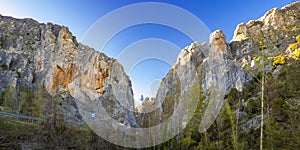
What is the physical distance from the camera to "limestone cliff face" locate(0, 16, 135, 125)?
34.1m

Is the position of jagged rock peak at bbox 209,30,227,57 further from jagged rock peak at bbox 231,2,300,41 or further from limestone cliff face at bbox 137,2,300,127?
jagged rock peak at bbox 231,2,300,41

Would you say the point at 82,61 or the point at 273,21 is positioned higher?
the point at 273,21

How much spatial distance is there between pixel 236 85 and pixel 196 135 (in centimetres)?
1486

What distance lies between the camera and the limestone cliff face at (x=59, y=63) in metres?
34.1

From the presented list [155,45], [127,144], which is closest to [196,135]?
[127,144]

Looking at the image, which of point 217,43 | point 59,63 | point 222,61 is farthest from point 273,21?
point 59,63

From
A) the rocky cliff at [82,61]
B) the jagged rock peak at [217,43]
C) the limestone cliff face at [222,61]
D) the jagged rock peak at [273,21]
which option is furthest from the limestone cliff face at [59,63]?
the jagged rock peak at [273,21]

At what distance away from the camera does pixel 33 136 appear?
8805mm

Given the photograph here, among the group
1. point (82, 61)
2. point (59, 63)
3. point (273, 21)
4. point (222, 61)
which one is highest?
point (273, 21)

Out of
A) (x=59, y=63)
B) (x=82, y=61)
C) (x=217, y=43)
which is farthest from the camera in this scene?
(x=82, y=61)

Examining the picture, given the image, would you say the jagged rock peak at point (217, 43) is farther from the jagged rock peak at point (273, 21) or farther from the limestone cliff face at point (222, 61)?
the jagged rock peak at point (273, 21)

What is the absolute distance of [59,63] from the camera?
38375 millimetres

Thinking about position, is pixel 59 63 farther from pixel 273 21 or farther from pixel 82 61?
pixel 273 21

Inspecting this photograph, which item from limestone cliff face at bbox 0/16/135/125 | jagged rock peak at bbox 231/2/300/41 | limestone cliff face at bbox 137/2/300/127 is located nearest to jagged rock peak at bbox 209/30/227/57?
limestone cliff face at bbox 137/2/300/127
